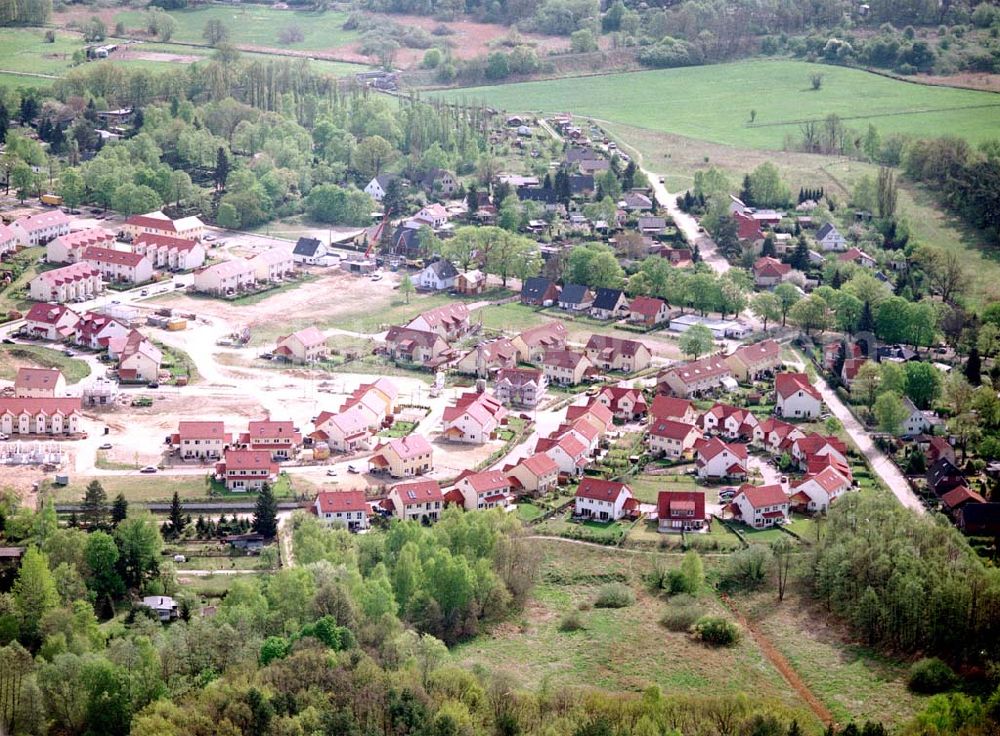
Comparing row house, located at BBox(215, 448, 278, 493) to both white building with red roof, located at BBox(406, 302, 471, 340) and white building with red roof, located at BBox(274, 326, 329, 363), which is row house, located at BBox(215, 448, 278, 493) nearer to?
white building with red roof, located at BBox(274, 326, 329, 363)

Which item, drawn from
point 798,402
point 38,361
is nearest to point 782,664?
point 798,402

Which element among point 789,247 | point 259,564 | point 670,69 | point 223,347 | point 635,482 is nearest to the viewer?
point 259,564

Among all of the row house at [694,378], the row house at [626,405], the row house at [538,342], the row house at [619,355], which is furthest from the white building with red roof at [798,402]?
the row house at [538,342]

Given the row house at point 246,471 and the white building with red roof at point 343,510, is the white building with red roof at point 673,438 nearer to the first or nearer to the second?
the white building with red roof at point 343,510

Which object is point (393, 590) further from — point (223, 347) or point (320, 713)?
point (223, 347)

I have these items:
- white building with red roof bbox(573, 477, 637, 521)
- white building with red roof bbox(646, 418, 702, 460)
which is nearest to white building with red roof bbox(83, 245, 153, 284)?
white building with red roof bbox(646, 418, 702, 460)

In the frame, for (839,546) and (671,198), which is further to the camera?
(671,198)

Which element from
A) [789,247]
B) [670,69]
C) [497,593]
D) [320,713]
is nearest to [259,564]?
[497,593]
